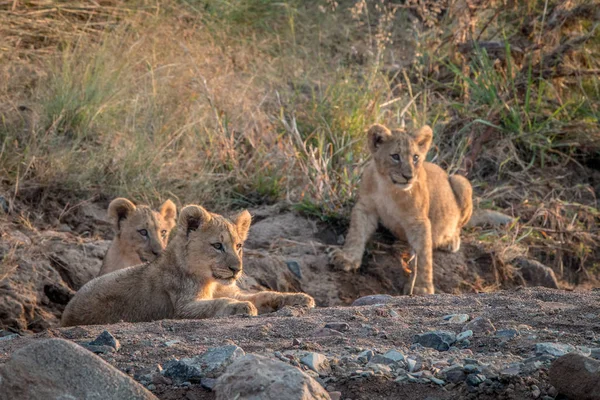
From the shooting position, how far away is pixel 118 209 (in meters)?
7.48

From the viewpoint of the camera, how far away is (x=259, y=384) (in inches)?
140

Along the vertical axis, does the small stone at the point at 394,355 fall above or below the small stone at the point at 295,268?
above

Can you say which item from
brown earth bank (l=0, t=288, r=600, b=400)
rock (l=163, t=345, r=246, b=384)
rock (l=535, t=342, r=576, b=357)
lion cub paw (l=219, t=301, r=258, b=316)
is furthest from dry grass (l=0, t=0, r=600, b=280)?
rock (l=535, t=342, r=576, b=357)

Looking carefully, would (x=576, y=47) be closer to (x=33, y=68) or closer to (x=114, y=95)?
(x=114, y=95)

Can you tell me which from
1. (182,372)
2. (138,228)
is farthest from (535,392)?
(138,228)

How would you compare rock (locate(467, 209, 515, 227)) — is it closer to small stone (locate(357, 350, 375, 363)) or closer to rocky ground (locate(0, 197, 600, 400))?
rocky ground (locate(0, 197, 600, 400))

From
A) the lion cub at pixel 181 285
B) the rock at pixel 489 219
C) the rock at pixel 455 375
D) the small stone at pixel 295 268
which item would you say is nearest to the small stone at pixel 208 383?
the rock at pixel 455 375

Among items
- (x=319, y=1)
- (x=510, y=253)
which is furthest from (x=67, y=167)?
(x=319, y=1)

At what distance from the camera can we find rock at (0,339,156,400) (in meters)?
3.61

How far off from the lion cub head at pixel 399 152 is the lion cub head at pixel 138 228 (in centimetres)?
195

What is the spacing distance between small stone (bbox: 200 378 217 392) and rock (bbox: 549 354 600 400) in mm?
1351

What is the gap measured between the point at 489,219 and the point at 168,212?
3.40 metres

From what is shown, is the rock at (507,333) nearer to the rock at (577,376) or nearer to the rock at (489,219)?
the rock at (577,376)

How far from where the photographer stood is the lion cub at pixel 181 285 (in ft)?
20.2
